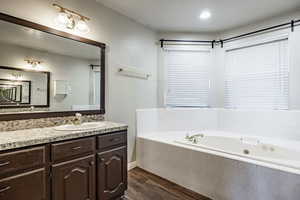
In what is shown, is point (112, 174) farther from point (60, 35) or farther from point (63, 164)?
point (60, 35)

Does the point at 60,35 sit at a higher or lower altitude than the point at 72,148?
higher

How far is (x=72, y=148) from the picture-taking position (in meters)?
1.55

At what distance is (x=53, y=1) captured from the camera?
1965mm

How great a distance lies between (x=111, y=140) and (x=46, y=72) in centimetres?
102

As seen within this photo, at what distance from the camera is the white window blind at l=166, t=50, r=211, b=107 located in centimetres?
346

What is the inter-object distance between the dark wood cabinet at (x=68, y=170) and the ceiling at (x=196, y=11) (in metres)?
1.79

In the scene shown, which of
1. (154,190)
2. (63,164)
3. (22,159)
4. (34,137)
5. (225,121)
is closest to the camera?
(22,159)

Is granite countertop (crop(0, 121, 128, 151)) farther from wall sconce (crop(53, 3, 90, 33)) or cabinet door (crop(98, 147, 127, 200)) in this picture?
wall sconce (crop(53, 3, 90, 33))

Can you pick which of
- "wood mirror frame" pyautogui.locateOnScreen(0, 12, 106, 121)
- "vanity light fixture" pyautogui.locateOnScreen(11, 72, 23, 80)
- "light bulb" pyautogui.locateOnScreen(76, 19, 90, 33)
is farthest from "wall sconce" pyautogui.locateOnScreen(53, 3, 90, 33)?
"vanity light fixture" pyautogui.locateOnScreen(11, 72, 23, 80)

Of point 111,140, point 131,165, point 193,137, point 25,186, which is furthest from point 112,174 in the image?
point 193,137

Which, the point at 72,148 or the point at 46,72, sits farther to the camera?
the point at 46,72

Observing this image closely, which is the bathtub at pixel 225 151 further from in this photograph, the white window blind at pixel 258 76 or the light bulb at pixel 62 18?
the light bulb at pixel 62 18

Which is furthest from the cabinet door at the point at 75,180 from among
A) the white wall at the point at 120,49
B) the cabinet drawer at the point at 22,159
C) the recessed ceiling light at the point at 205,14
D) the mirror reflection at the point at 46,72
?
the recessed ceiling light at the point at 205,14

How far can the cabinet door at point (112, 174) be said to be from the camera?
1.78 m
